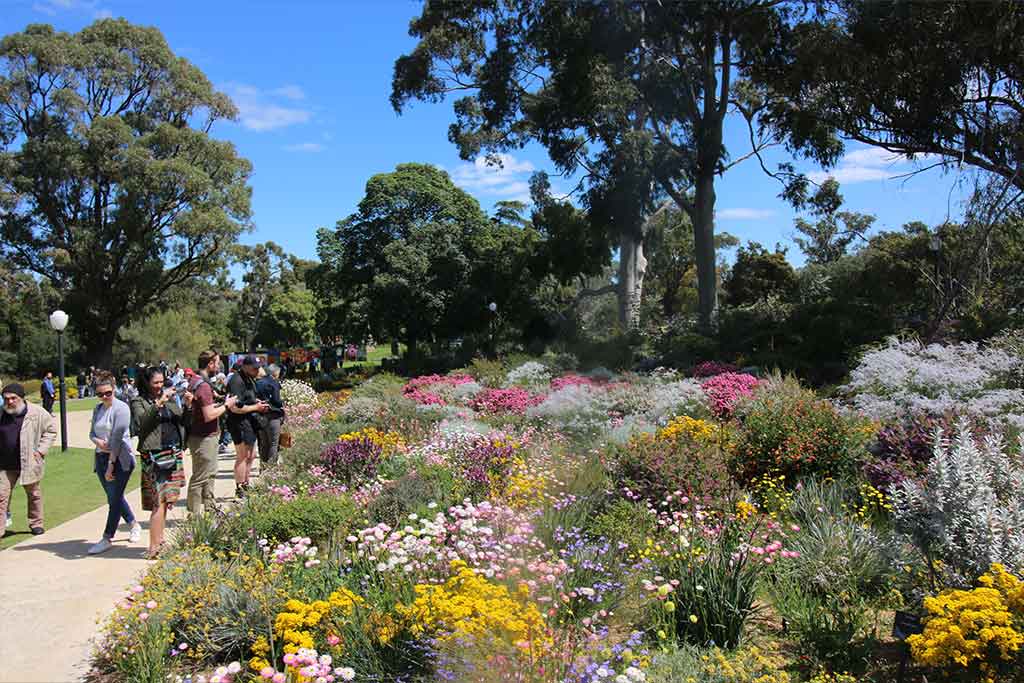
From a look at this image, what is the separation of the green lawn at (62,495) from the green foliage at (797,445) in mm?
6655

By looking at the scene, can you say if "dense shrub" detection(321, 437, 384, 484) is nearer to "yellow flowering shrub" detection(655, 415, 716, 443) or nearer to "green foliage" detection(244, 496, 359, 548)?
"green foliage" detection(244, 496, 359, 548)

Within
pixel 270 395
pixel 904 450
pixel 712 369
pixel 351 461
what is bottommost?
pixel 351 461

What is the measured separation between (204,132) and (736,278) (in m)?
31.6

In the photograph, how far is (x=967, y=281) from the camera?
14078 mm

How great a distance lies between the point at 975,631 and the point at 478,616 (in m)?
2.20

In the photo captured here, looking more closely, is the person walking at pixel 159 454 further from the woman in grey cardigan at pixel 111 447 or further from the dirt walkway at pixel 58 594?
the dirt walkway at pixel 58 594

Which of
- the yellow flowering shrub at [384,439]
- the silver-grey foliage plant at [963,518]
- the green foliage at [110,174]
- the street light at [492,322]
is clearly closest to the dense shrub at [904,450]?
the silver-grey foliage plant at [963,518]

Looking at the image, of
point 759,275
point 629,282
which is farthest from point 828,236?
point 629,282

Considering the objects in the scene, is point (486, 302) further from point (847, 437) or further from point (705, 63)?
point (847, 437)

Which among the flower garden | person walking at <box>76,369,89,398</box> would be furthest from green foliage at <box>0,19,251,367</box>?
the flower garden

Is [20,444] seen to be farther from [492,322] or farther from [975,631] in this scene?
[492,322]

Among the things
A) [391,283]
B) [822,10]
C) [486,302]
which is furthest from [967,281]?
[391,283]

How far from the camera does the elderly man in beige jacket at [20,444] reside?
6996 mm

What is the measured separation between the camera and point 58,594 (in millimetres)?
5453
